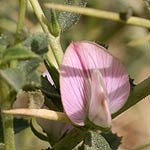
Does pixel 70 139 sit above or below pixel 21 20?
below

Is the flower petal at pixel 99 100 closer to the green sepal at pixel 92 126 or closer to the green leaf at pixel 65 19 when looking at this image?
the green sepal at pixel 92 126

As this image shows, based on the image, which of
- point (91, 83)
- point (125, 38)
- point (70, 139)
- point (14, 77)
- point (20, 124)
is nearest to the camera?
point (14, 77)

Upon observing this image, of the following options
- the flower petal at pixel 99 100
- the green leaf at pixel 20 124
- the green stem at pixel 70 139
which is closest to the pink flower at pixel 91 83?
the flower petal at pixel 99 100

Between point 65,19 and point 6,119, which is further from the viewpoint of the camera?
point 65,19

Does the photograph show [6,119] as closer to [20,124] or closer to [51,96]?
[51,96]

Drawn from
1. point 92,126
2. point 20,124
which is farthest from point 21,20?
point 20,124

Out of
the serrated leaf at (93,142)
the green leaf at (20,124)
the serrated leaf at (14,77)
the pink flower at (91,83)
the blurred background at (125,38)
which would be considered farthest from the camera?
the blurred background at (125,38)

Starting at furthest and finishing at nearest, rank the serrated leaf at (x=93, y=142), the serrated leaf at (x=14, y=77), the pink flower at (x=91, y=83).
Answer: the serrated leaf at (x=93, y=142) < the pink flower at (x=91, y=83) < the serrated leaf at (x=14, y=77)
